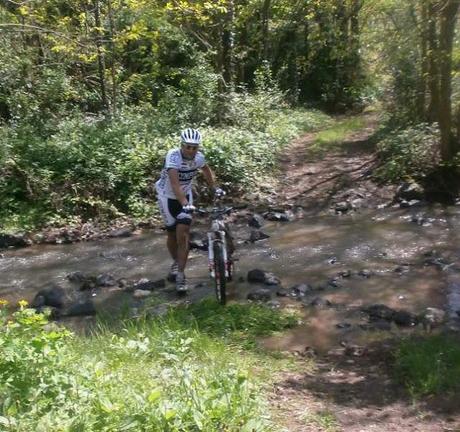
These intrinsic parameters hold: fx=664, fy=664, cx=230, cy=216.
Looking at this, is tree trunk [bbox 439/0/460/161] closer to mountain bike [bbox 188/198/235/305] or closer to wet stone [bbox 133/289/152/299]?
mountain bike [bbox 188/198/235/305]

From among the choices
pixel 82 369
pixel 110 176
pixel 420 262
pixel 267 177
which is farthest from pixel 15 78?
pixel 82 369

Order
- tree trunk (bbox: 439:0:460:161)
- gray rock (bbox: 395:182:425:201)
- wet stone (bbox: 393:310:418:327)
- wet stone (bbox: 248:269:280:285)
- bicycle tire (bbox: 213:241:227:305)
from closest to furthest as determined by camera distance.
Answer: wet stone (bbox: 393:310:418:327), bicycle tire (bbox: 213:241:227:305), wet stone (bbox: 248:269:280:285), tree trunk (bbox: 439:0:460:161), gray rock (bbox: 395:182:425:201)

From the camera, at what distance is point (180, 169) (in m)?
8.77

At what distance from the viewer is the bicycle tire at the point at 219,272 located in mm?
8250

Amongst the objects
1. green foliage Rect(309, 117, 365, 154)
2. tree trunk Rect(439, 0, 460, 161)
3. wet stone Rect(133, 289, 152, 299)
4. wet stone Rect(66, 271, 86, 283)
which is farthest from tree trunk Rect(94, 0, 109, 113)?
wet stone Rect(133, 289, 152, 299)

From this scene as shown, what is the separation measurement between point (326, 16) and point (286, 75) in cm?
311

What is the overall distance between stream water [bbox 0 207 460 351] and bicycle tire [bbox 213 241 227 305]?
586 mm

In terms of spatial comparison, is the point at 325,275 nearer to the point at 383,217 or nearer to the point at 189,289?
the point at 189,289

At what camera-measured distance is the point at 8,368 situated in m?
4.39

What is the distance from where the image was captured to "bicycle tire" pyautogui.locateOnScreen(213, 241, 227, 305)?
8250 mm

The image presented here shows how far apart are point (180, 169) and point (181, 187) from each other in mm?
240

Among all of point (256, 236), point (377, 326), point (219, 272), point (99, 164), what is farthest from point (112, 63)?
point (377, 326)

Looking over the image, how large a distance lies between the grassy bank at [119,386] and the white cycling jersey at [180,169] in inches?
125

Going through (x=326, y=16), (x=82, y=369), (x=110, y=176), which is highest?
(x=326, y=16)
